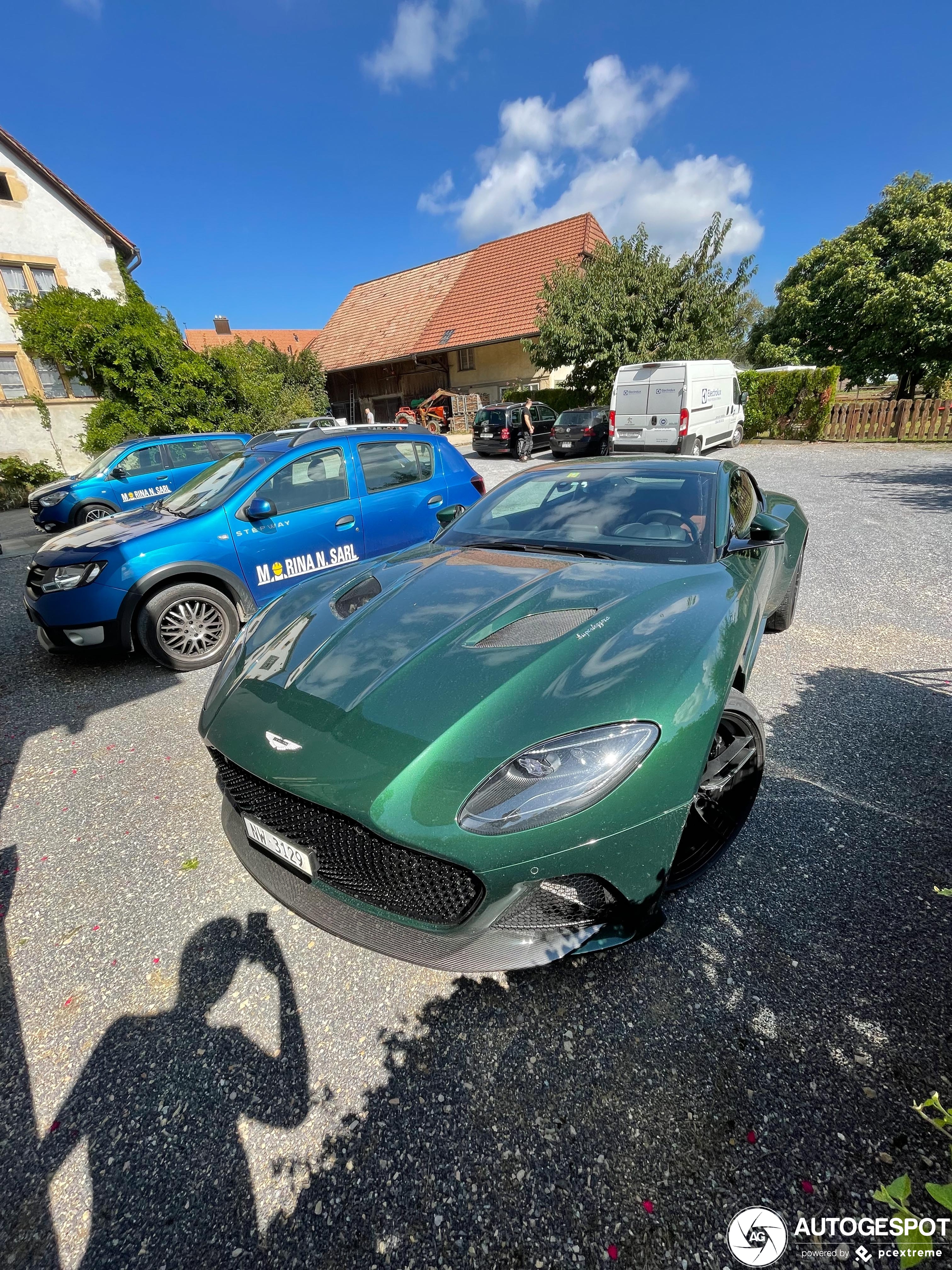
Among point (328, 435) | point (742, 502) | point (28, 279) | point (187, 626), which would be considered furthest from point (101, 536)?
point (28, 279)

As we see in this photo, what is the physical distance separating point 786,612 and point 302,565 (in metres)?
4.01

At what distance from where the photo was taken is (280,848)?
71.1 inches

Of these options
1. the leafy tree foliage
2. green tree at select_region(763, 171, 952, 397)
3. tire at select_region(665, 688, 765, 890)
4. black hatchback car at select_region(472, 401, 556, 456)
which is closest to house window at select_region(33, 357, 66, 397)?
the leafy tree foliage

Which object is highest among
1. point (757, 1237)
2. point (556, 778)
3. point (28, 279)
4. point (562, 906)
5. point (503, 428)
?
point (28, 279)

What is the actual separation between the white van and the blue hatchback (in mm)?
8907

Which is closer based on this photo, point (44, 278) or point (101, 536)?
point (101, 536)

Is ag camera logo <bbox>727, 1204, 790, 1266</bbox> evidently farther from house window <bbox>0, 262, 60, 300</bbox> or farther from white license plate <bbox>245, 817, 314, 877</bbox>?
house window <bbox>0, 262, 60, 300</bbox>

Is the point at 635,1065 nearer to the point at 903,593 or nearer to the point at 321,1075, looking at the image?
the point at 321,1075

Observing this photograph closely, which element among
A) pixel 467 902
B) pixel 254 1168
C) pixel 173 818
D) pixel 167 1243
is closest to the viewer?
pixel 167 1243

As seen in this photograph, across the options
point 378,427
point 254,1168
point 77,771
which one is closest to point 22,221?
point 378,427

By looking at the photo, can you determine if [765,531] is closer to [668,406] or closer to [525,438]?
[668,406]

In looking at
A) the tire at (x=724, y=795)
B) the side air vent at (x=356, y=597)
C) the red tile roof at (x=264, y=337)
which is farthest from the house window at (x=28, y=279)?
the red tile roof at (x=264, y=337)

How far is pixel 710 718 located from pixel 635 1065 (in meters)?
1.04

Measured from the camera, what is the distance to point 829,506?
871cm
